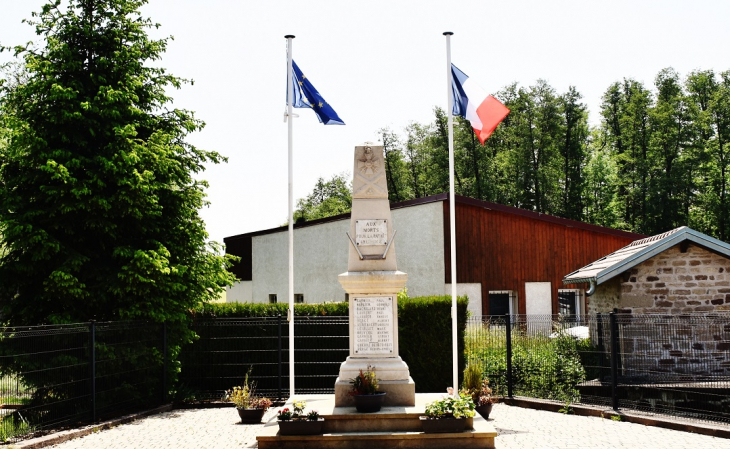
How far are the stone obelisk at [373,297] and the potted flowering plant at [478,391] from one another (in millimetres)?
1826

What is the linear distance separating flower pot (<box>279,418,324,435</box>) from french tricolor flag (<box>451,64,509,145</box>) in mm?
5936

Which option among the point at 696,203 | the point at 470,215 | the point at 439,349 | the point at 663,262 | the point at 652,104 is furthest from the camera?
the point at 652,104

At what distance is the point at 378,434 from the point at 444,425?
1.01m

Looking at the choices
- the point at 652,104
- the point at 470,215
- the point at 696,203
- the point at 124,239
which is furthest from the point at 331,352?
the point at 652,104

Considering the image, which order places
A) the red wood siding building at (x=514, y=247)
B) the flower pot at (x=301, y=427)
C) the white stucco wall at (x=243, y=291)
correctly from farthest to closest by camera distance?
the white stucco wall at (x=243, y=291) → the red wood siding building at (x=514, y=247) → the flower pot at (x=301, y=427)

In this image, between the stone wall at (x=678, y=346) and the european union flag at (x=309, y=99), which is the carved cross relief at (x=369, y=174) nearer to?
the european union flag at (x=309, y=99)

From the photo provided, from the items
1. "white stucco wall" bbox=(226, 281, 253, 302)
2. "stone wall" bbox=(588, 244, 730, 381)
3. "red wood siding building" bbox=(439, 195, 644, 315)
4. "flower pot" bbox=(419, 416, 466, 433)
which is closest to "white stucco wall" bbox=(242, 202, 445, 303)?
"white stucco wall" bbox=(226, 281, 253, 302)

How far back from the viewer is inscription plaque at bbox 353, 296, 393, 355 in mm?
12219

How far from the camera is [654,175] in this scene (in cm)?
4881

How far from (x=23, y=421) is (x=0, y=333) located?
1.60 m

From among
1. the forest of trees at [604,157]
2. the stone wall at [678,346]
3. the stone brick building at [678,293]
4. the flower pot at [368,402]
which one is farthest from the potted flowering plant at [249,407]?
the forest of trees at [604,157]

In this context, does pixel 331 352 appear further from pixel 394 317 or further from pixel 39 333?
pixel 39 333

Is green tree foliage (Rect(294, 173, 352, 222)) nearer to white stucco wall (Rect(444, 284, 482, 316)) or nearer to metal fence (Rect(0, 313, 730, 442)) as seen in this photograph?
white stucco wall (Rect(444, 284, 482, 316))

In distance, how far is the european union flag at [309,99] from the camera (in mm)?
14219
